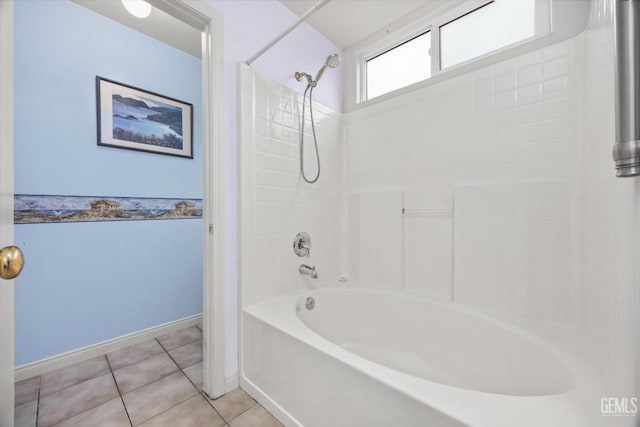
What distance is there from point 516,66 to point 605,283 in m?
1.12

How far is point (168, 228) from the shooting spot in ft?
7.18

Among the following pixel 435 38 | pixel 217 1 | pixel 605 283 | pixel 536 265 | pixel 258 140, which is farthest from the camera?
pixel 435 38

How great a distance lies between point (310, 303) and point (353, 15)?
2024 mm

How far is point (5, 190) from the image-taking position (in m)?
0.71

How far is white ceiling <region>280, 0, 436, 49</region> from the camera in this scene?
1.70 m

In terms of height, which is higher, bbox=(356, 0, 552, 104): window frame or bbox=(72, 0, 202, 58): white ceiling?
bbox=(72, 0, 202, 58): white ceiling

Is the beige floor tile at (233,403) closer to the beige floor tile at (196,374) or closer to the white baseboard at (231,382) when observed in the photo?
the white baseboard at (231,382)

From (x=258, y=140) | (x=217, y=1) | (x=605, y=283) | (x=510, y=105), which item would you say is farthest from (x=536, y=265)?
(x=217, y=1)

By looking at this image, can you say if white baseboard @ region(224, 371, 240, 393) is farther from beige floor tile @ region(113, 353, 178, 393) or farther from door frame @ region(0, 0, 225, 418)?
beige floor tile @ region(113, 353, 178, 393)

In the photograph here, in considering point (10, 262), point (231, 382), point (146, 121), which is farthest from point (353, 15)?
point (231, 382)

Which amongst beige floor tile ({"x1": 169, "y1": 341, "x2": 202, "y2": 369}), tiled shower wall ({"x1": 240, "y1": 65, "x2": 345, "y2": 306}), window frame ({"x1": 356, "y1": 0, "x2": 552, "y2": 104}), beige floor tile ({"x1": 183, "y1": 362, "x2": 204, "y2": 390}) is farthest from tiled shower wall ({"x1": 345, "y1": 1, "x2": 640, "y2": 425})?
beige floor tile ({"x1": 169, "y1": 341, "x2": 202, "y2": 369})

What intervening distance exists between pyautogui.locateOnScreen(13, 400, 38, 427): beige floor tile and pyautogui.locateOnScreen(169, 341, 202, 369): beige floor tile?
0.66 metres

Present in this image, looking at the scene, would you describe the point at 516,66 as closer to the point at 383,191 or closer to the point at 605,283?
the point at 383,191

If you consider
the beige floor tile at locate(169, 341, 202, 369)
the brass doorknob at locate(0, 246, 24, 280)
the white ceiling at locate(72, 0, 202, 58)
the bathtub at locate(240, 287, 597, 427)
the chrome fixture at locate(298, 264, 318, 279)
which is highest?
the white ceiling at locate(72, 0, 202, 58)
